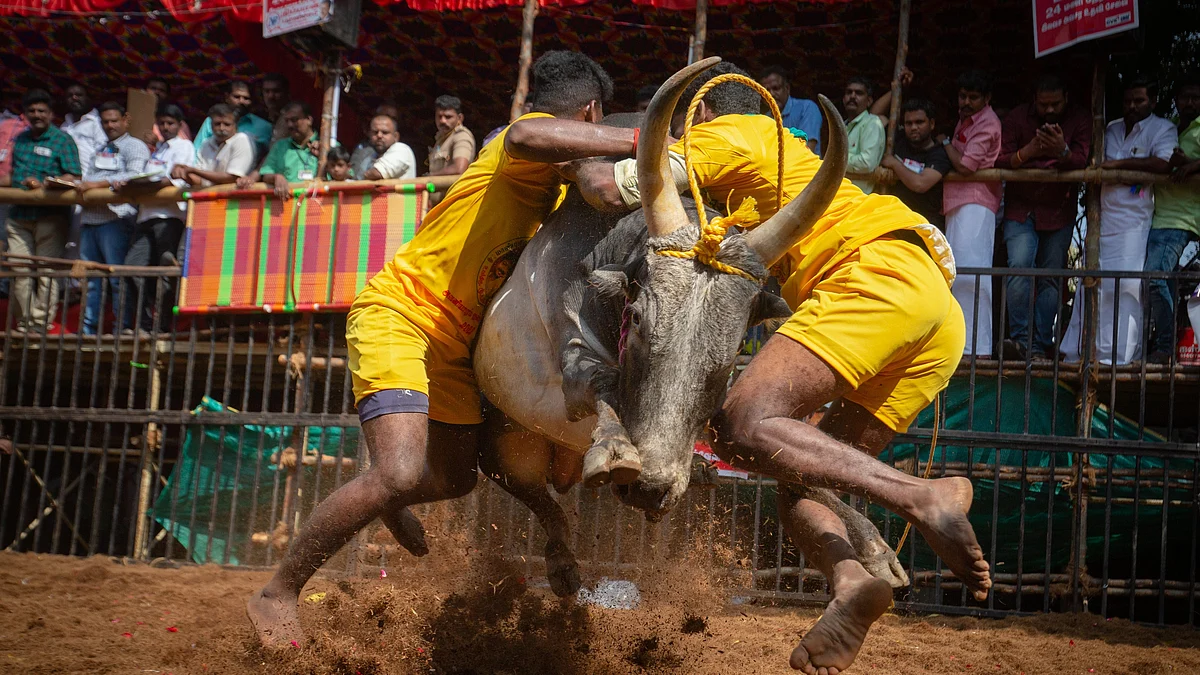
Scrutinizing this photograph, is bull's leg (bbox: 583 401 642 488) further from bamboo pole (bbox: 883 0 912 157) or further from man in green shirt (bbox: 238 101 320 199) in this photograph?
man in green shirt (bbox: 238 101 320 199)

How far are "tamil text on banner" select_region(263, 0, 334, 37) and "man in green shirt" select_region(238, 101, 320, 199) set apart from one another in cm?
75

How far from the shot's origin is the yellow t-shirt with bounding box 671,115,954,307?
4.08 meters

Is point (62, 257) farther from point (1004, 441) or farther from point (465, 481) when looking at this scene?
point (1004, 441)

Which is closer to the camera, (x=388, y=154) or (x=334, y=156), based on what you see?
(x=334, y=156)

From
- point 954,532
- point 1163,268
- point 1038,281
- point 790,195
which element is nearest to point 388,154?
point 1038,281

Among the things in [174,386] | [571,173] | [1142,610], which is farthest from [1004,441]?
[174,386]

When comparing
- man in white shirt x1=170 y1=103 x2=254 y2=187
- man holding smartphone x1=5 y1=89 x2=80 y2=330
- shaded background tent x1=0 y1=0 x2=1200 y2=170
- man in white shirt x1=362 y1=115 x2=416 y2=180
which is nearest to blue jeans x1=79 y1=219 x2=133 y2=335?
man holding smartphone x1=5 y1=89 x2=80 y2=330

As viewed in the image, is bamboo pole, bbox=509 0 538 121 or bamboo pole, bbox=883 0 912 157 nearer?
bamboo pole, bbox=883 0 912 157

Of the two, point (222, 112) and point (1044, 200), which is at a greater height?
point (222, 112)

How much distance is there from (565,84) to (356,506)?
2.02 m

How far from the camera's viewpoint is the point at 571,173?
4133 mm

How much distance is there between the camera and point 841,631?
346 centimetres

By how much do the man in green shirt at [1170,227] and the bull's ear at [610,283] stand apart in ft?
16.8

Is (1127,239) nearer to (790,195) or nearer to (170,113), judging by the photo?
(790,195)
